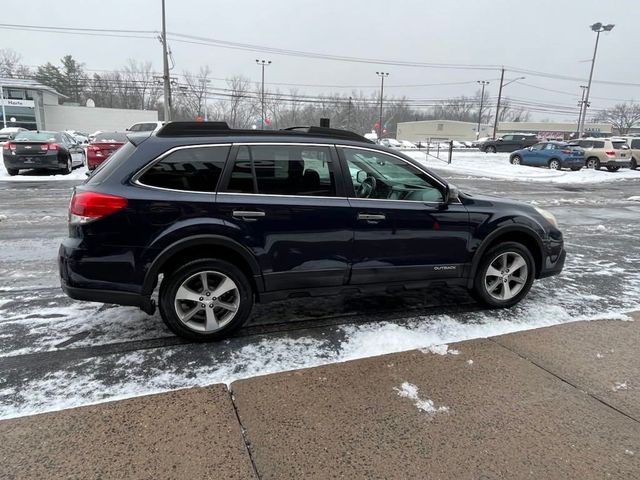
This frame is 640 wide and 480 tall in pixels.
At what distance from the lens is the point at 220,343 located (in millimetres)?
3811

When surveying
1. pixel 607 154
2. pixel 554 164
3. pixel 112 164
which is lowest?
pixel 554 164

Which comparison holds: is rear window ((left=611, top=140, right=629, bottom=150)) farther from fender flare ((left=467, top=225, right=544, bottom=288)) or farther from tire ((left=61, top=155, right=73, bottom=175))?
tire ((left=61, top=155, right=73, bottom=175))

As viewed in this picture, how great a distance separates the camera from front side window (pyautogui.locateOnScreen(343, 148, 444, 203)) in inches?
165

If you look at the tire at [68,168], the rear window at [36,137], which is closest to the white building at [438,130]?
the tire at [68,168]

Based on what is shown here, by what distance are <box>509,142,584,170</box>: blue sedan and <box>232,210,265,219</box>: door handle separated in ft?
87.5

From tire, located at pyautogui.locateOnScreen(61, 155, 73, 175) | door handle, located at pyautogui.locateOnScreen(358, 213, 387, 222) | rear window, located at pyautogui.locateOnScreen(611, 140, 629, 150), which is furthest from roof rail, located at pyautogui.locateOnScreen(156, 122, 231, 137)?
rear window, located at pyautogui.locateOnScreen(611, 140, 629, 150)

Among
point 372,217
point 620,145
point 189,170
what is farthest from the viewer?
point 620,145

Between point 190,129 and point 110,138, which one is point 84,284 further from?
point 110,138

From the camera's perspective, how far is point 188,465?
243 centimetres

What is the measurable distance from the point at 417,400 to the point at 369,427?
1.51ft

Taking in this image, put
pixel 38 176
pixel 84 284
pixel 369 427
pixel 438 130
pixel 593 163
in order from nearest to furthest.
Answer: pixel 369 427, pixel 84 284, pixel 38 176, pixel 593 163, pixel 438 130

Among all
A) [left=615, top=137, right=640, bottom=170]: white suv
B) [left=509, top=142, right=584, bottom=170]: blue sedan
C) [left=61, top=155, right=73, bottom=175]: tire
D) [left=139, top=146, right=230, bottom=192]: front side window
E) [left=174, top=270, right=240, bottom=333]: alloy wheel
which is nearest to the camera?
[left=139, top=146, right=230, bottom=192]: front side window

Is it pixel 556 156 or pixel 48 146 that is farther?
pixel 556 156

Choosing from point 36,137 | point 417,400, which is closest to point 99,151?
point 36,137
